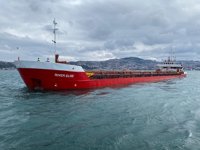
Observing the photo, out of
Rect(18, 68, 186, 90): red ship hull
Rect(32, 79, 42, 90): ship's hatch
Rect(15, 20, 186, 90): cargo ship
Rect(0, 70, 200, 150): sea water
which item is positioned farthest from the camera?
Rect(32, 79, 42, 90): ship's hatch

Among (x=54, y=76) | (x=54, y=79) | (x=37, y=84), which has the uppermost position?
(x=54, y=76)

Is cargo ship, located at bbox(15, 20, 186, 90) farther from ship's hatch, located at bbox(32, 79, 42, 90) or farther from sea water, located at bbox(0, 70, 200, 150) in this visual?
sea water, located at bbox(0, 70, 200, 150)

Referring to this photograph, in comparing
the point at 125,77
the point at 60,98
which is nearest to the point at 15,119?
the point at 60,98

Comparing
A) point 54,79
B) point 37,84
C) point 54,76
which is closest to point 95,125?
point 54,76

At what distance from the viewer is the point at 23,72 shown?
3127cm

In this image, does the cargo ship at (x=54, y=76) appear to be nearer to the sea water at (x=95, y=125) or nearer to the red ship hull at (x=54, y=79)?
the red ship hull at (x=54, y=79)

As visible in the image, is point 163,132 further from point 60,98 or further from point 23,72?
point 23,72

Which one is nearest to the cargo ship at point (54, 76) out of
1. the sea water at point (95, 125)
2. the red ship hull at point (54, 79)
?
the red ship hull at point (54, 79)

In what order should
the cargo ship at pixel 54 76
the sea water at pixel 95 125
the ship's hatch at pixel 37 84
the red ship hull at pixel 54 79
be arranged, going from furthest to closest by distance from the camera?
the ship's hatch at pixel 37 84 → the red ship hull at pixel 54 79 → the cargo ship at pixel 54 76 → the sea water at pixel 95 125

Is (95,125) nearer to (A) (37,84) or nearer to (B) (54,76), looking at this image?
(B) (54,76)

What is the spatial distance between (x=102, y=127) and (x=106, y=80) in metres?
24.8

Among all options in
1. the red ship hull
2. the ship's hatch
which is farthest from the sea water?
the ship's hatch

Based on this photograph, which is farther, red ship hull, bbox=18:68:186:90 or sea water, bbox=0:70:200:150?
red ship hull, bbox=18:68:186:90

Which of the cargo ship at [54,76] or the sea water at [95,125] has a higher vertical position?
the cargo ship at [54,76]
